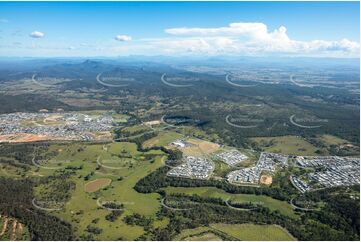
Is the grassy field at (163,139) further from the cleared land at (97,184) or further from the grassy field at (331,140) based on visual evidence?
the grassy field at (331,140)

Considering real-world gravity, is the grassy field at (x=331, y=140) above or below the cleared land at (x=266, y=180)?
below

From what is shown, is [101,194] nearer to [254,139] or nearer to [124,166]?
[124,166]

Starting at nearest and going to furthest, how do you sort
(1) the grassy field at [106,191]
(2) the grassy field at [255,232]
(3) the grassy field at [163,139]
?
1. (2) the grassy field at [255,232]
2. (1) the grassy field at [106,191]
3. (3) the grassy field at [163,139]

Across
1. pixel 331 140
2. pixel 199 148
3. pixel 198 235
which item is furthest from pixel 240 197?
pixel 331 140

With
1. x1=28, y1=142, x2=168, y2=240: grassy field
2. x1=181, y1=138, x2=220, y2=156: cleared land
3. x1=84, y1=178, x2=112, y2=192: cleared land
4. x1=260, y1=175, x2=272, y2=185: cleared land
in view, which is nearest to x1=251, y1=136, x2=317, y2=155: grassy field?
x1=181, y1=138, x2=220, y2=156: cleared land

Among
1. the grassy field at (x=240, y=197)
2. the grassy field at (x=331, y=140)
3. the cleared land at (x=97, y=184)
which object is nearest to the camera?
the grassy field at (x=240, y=197)

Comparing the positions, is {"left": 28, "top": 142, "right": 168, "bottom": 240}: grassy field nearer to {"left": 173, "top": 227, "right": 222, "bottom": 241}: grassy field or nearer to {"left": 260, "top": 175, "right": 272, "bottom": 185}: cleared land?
{"left": 173, "top": 227, "right": 222, "bottom": 241}: grassy field

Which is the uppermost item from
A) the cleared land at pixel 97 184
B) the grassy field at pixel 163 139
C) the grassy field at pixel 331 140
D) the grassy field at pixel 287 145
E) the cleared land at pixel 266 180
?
the cleared land at pixel 97 184

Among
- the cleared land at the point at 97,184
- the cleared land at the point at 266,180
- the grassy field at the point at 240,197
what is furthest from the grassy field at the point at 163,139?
the cleared land at the point at 266,180
